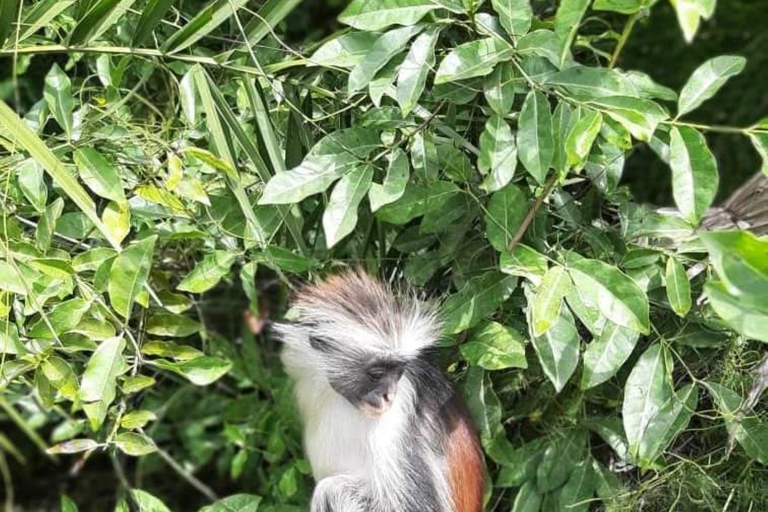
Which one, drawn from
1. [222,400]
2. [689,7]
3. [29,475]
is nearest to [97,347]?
[689,7]

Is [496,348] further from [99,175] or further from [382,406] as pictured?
[99,175]

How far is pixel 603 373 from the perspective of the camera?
6.51 ft

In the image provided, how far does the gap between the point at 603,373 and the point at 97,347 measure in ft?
2.97

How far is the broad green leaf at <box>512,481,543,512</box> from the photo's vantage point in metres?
2.37

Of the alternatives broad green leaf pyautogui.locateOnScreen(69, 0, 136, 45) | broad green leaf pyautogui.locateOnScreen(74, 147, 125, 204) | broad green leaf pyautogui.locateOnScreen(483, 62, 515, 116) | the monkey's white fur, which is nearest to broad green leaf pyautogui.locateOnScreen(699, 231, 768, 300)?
broad green leaf pyautogui.locateOnScreen(483, 62, 515, 116)

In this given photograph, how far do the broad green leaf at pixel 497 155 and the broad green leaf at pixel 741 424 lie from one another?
22.2 inches

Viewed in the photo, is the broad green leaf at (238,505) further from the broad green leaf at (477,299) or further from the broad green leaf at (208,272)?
the broad green leaf at (477,299)

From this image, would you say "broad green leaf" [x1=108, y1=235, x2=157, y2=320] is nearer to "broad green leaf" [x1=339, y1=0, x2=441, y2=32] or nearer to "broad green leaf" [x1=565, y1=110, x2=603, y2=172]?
"broad green leaf" [x1=339, y1=0, x2=441, y2=32]

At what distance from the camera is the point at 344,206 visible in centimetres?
197

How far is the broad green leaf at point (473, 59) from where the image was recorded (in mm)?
1858

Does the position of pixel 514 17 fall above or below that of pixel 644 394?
above

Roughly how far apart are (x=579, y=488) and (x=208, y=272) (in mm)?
854

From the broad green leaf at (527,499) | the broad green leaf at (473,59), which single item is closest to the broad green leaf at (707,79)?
the broad green leaf at (473,59)

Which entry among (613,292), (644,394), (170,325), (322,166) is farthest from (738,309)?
(170,325)
